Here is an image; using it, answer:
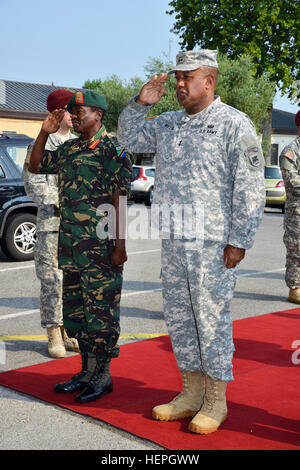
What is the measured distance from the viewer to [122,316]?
6762 mm

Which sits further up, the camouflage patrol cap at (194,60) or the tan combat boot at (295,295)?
the camouflage patrol cap at (194,60)

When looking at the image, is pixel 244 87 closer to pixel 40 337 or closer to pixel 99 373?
pixel 40 337

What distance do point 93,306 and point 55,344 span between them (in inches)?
49.1

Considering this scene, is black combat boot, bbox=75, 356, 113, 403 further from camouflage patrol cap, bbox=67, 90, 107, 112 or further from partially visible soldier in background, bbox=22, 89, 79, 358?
camouflage patrol cap, bbox=67, 90, 107, 112

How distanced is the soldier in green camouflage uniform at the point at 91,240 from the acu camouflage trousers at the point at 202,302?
20.8 inches

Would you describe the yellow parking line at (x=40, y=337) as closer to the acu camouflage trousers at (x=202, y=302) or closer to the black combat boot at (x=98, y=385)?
the black combat boot at (x=98, y=385)

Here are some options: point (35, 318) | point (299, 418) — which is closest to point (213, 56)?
point (299, 418)

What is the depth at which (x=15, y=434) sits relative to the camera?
3.64 meters

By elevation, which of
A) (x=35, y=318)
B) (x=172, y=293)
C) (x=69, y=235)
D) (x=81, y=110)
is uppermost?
(x=81, y=110)

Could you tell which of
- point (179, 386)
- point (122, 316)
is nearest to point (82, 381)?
point (179, 386)

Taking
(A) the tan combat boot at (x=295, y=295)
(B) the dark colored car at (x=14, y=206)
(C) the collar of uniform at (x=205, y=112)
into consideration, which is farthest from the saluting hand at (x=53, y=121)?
(B) the dark colored car at (x=14, y=206)

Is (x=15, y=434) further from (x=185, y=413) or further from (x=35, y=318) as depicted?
(x=35, y=318)

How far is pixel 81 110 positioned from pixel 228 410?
6.84 ft

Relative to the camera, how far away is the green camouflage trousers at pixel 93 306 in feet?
13.5
